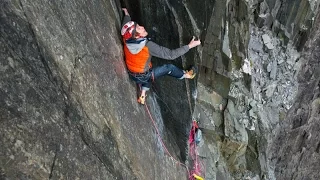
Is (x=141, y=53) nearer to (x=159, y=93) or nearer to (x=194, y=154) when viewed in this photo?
(x=159, y=93)

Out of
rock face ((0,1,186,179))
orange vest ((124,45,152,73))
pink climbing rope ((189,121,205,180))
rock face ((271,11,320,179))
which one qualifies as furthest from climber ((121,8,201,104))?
rock face ((271,11,320,179))

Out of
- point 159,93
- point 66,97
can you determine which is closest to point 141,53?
point 66,97

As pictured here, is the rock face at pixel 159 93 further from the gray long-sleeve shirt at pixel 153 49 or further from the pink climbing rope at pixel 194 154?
the pink climbing rope at pixel 194 154

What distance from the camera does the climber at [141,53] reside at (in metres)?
7.60

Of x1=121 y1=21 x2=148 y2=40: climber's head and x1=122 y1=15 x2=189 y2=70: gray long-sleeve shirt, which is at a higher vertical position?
x1=121 y1=21 x2=148 y2=40: climber's head

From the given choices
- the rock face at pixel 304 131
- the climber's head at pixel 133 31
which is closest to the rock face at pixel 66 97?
the climber's head at pixel 133 31

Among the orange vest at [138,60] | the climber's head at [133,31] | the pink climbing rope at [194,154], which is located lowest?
the pink climbing rope at [194,154]

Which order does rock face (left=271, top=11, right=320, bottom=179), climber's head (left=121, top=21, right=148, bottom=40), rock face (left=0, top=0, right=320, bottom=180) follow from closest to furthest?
rock face (left=0, top=0, right=320, bottom=180), climber's head (left=121, top=21, right=148, bottom=40), rock face (left=271, top=11, right=320, bottom=179)

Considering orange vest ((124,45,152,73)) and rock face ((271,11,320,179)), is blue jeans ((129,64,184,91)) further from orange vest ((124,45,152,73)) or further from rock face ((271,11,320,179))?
rock face ((271,11,320,179))

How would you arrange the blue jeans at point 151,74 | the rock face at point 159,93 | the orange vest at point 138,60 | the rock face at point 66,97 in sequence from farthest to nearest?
the blue jeans at point 151,74 → the orange vest at point 138,60 → the rock face at point 159,93 → the rock face at point 66,97

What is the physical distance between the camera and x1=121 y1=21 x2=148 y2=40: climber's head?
7.52 meters

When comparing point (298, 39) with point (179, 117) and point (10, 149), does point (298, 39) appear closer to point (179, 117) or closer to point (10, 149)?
point (179, 117)

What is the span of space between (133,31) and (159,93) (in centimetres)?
308

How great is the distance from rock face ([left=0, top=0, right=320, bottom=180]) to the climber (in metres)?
0.25
